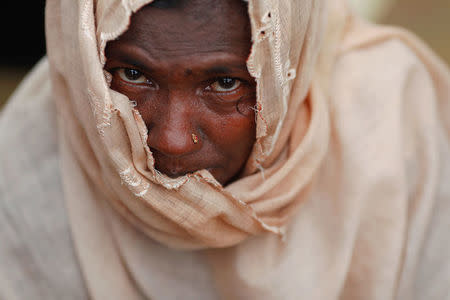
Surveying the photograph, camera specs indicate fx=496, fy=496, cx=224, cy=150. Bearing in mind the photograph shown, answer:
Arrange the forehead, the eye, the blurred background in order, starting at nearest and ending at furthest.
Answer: the forehead < the eye < the blurred background

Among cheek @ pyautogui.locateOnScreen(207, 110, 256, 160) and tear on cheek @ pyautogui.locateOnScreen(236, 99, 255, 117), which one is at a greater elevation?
tear on cheek @ pyautogui.locateOnScreen(236, 99, 255, 117)

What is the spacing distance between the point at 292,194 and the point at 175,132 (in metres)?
0.34

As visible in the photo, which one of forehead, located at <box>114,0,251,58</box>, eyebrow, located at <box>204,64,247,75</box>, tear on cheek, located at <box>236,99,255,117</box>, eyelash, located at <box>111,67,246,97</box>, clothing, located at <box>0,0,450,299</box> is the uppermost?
forehead, located at <box>114,0,251,58</box>

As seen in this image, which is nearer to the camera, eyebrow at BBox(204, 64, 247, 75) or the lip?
eyebrow at BBox(204, 64, 247, 75)

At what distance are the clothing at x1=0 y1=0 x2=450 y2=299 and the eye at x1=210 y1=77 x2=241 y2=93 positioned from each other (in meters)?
0.08

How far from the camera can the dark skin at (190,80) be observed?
91cm

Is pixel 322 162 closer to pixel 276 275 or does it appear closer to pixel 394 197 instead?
pixel 394 197

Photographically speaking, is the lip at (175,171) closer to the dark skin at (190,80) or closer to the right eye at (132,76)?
the dark skin at (190,80)

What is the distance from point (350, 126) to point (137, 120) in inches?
23.2

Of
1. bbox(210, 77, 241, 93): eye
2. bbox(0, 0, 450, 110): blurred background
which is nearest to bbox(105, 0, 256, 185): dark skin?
bbox(210, 77, 241, 93): eye

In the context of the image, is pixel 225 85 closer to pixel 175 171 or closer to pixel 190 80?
pixel 190 80

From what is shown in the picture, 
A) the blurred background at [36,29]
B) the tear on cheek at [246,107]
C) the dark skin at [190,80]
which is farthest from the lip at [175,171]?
the blurred background at [36,29]

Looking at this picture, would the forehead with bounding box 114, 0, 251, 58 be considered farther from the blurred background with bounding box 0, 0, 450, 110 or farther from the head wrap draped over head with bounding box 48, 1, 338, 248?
the blurred background with bounding box 0, 0, 450, 110

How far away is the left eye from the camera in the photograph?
101cm
